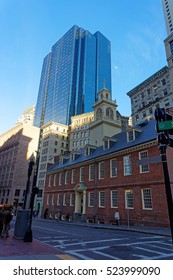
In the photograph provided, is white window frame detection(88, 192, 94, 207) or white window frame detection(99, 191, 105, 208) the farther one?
white window frame detection(88, 192, 94, 207)

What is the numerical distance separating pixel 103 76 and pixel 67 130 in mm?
74055

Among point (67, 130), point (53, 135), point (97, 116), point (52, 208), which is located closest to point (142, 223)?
point (52, 208)

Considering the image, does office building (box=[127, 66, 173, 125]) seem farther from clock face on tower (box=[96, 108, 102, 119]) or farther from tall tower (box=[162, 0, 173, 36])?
tall tower (box=[162, 0, 173, 36])

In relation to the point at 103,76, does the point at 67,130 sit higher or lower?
lower

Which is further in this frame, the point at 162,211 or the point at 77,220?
the point at 77,220

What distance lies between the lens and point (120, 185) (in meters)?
23.5

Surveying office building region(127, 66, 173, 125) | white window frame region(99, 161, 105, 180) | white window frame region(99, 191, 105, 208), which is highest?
office building region(127, 66, 173, 125)

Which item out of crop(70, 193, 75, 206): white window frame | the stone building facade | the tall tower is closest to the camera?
crop(70, 193, 75, 206): white window frame

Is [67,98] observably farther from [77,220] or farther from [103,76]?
[77,220]

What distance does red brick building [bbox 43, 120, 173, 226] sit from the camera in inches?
768

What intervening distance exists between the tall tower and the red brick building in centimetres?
9002

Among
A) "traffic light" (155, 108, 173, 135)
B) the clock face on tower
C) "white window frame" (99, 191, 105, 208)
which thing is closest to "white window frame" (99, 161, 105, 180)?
"white window frame" (99, 191, 105, 208)

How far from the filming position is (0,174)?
89625mm

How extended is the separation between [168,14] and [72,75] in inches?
2444
